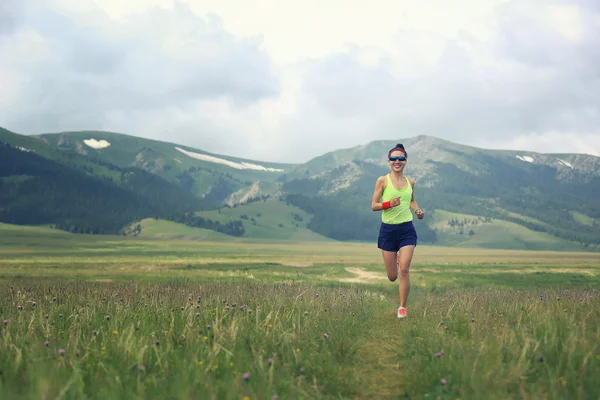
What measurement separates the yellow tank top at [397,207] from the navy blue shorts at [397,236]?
0.14 metres

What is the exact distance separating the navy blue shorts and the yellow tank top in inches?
5.3

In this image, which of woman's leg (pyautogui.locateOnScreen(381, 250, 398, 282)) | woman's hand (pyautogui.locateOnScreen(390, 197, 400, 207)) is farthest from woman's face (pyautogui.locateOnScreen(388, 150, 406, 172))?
woman's leg (pyautogui.locateOnScreen(381, 250, 398, 282))

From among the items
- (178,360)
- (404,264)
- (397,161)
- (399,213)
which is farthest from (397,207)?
(178,360)

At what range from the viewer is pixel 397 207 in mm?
12156

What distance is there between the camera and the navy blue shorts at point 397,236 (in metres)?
12.1

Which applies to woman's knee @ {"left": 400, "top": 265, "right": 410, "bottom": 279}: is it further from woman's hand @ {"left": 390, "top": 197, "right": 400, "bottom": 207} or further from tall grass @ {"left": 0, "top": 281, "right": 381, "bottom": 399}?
tall grass @ {"left": 0, "top": 281, "right": 381, "bottom": 399}

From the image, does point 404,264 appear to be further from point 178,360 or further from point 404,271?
point 178,360

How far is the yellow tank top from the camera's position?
12.0 meters

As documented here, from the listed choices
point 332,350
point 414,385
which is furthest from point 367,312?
point 414,385

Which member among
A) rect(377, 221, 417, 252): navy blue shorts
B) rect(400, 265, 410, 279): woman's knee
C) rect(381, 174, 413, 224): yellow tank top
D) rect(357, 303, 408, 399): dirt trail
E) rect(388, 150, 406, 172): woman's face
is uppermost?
rect(388, 150, 406, 172): woman's face

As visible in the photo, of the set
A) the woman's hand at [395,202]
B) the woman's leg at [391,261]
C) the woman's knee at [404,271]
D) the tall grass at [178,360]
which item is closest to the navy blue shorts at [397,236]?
the woman's leg at [391,261]

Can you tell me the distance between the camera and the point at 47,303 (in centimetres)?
1264

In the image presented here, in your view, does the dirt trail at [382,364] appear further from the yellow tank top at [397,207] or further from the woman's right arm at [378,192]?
the woman's right arm at [378,192]

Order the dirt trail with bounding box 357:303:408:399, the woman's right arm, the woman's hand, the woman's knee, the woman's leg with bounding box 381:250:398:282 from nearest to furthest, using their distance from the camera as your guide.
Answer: the dirt trail with bounding box 357:303:408:399 < the woman's hand < the woman's right arm < the woman's knee < the woman's leg with bounding box 381:250:398:282
